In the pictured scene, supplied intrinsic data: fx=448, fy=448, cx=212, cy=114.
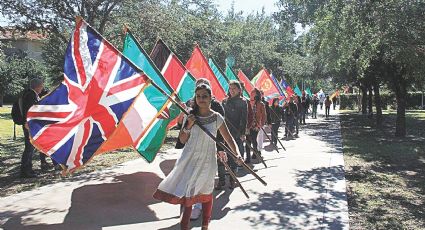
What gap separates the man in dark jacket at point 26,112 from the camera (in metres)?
8.27

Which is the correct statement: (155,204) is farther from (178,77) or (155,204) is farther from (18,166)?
(18,166)

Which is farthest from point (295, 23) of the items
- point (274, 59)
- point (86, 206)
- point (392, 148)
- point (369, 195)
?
point (86, 206)

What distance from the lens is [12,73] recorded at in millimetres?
40219

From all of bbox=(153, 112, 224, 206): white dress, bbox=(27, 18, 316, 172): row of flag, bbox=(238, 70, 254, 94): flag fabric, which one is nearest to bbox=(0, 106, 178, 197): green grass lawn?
bbox=(27, 18, 316, 172): row of flag

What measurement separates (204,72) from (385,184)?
4612mm

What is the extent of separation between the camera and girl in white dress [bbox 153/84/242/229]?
4.73 meters

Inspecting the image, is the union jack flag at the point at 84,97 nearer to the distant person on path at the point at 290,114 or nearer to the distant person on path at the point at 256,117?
the distant person on path at the point at 256,117

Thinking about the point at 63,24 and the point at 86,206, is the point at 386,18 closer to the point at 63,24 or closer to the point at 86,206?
the point at 86,206

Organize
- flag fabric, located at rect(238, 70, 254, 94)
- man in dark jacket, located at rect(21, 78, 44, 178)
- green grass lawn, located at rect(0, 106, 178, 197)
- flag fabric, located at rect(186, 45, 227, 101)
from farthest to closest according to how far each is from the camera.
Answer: flag fabric, located at rect(238, 70, 254, 94) → flag fabric, located at rect(186, 45, 227, 101) → man in dark jacket, located at rect(21, 78, 44, 178) → green grass lawn, located at rect(0, 106, 178, 197)

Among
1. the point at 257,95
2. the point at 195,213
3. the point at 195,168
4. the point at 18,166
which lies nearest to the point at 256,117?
the point at 257,95

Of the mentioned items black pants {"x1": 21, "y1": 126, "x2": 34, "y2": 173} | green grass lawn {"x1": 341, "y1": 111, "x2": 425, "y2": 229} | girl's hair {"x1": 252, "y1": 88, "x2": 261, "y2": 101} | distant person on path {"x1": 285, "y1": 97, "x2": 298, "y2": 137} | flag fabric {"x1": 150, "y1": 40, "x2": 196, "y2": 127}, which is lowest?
green grass lawn {"x1": 341, "y1": 111, "x2": 425, "y2": 229}

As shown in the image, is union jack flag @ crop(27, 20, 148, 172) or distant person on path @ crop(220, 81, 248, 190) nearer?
union jack flag @ crop(27, 20, 148, 172)

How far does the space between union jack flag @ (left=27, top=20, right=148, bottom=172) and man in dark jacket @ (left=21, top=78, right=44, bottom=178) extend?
2.40 metres

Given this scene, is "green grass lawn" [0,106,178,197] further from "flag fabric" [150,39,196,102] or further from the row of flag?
"flag fabric" [150,39,196,102]
